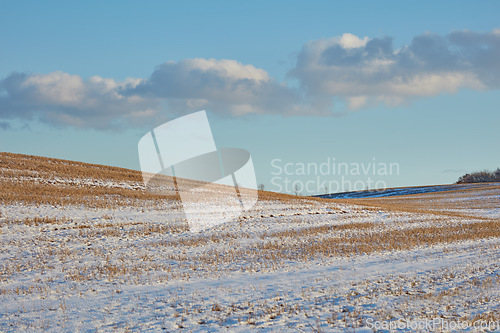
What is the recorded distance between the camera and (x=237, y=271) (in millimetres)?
16359

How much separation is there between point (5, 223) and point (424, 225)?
103 ft

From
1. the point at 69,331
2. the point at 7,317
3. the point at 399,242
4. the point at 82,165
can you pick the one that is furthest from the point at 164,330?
the point at 82,165

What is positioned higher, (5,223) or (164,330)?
(5,223)

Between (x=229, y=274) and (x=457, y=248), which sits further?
(x=457, y=248)

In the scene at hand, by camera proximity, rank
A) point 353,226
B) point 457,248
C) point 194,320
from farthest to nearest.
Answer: point 353,226 < point 457,248 < point 194,320

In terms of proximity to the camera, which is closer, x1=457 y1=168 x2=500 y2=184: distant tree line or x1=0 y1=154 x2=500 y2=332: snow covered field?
x1=0 y1=154 x2=500 y2=332: snow covered field

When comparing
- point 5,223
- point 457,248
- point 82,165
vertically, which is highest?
point 82,165

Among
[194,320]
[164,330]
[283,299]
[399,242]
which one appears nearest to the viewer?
[164,330]

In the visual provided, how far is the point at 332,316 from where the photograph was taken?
10.6 meters

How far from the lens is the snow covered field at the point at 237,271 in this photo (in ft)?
35.1

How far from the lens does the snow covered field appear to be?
10703mm

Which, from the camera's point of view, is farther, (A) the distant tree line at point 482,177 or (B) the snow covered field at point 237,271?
(A) the distant tree line at point 482,177

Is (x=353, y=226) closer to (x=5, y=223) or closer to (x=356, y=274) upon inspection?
(x=356, y=274)

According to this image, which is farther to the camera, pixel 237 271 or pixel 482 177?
pixel 482 177
